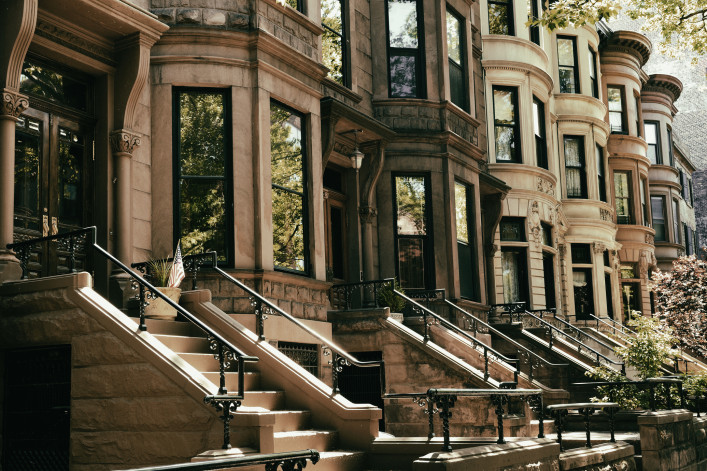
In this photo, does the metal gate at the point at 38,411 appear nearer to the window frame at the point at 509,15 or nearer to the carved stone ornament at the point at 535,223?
the carved stone ornament at the point at 535,223

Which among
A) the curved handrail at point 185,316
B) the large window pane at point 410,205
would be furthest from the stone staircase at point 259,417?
the large window pane at point 410,205

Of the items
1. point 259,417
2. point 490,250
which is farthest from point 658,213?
point 259,417

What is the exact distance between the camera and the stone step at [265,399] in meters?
10.3

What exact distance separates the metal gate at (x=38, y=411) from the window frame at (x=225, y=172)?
3.12 m

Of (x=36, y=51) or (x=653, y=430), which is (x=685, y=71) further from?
(x=36, y=51)

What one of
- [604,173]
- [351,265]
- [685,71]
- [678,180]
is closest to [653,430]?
[351,265]

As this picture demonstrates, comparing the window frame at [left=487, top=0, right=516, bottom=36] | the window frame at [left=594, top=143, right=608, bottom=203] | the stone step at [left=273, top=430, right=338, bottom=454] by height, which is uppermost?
the window frame at [left=487, top=0, right=516, bottom=36]

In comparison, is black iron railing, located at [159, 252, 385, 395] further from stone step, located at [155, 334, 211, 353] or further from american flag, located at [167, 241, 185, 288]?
stone step, located at [155, 334, 211, 353]

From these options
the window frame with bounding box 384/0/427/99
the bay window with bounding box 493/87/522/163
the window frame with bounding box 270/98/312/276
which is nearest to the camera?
the window frame with bounding box 270/98/312/276

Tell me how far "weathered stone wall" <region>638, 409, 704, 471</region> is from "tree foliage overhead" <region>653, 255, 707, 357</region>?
12.2 metres

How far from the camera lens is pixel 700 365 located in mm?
27109

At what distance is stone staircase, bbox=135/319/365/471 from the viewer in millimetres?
8844

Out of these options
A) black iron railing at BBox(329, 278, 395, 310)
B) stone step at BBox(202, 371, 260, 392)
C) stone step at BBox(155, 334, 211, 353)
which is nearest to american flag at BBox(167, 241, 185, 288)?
stone step at BBox(155, 334, 211, 353)

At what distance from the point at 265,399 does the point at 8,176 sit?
425 cm
